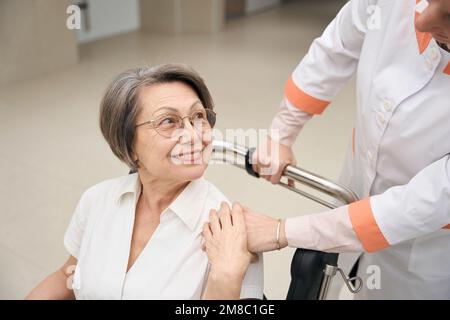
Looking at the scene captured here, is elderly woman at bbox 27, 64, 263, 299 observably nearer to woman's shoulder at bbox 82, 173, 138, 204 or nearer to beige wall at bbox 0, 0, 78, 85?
woman's shoulder at bbox 82, 173, 138, 204

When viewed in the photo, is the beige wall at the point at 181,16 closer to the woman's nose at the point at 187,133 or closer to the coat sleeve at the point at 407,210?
the woman's nose at the point at 187,133

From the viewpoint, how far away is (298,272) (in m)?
1.32

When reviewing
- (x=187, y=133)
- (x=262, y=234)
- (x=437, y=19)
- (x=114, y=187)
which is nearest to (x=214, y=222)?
(x=262, y=234)

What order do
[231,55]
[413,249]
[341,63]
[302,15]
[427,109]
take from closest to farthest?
[427,109] → [413,249] → [341,63] → [231,55] → [302,15]

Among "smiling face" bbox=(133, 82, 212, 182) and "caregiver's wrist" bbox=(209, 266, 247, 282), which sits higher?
"smiling face" bbox=(133, 82, 212, 182)

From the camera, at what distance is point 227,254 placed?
4.10ft

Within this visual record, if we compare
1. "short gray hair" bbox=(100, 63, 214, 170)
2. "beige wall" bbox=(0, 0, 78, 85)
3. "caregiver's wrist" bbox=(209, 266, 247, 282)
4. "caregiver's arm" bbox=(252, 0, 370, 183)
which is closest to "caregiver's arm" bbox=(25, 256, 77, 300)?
"short gray hair" bbox=(100, 63, 214, 170)

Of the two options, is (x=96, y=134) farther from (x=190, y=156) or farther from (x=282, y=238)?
(x=282, y=238)

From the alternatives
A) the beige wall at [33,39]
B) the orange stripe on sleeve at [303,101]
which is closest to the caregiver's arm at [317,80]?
the orange stripe on sleeve at [303,101]

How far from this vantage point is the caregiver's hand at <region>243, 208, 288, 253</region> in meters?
1.29

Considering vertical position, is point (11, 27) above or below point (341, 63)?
below

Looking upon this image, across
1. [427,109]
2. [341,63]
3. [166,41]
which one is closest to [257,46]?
[166,41]
